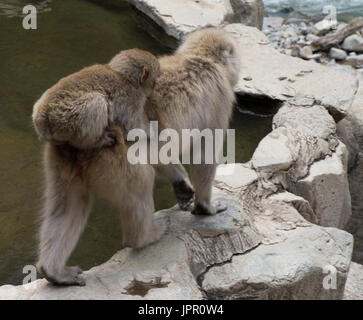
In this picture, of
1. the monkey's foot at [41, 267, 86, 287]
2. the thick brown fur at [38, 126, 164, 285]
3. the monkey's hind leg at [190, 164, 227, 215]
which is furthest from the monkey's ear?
the monkey's foot at [41, 267, 86, 287]

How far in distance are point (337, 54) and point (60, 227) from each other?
7.24 metres

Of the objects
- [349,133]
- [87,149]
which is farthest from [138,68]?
[349,133]

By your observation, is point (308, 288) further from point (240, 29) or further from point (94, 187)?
point (240, 29)

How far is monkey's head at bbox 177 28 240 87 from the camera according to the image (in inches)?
155

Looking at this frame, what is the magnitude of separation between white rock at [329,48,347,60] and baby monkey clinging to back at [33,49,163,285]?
6.51m

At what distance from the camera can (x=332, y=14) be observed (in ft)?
37.7

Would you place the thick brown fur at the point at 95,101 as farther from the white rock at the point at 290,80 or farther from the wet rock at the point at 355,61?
the wet rock at the point at 355,61

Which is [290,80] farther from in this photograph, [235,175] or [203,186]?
[203,186]

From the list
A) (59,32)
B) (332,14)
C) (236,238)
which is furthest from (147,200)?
(332,14)

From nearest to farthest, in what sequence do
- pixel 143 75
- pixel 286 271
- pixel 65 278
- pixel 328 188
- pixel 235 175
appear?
pixel 65 278 → pixel 143 75 → pixel 286 271 → pixel 235 175 → pixel 328 188

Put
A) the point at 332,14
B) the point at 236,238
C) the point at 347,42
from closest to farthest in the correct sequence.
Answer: the point at 236,238, the point at 347,42, the point at 332,14

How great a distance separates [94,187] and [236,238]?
1196 millimetres

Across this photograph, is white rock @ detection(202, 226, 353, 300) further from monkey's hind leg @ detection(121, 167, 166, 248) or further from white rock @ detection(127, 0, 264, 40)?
white rock @ detection(127, 0, 264, 40)

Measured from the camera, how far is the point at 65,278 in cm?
321
